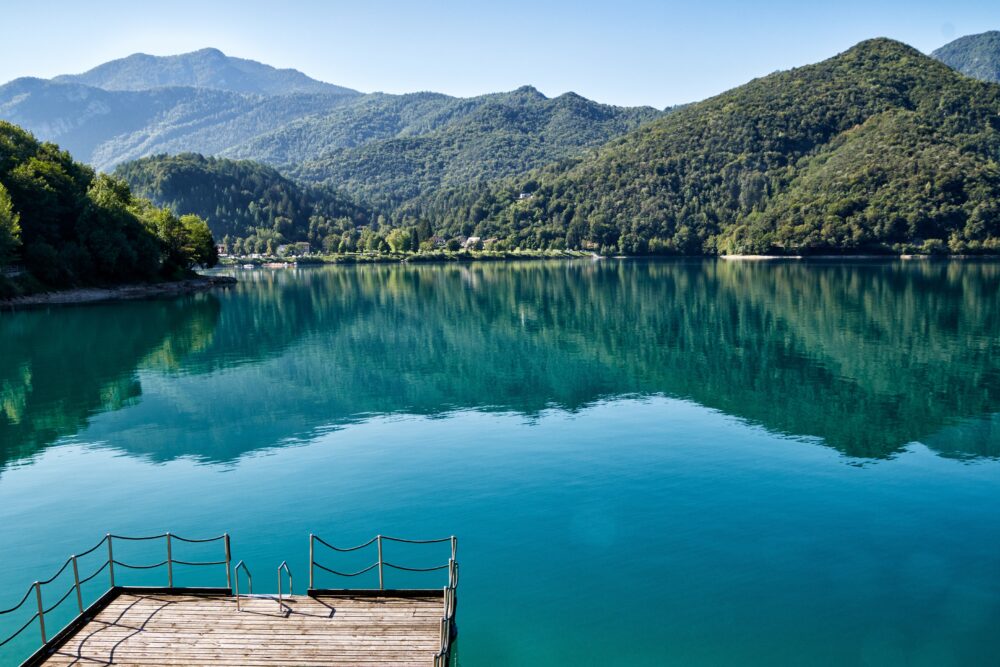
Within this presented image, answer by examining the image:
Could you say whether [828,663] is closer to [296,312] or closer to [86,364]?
[86,364]

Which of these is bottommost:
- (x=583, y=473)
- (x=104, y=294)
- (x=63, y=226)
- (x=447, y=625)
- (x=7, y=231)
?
(x=583, y=473)

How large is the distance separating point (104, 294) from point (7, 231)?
15499 mm

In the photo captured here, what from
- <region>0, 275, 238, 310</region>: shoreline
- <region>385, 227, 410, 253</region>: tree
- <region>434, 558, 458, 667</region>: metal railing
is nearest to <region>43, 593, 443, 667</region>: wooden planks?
<region>434, 558, 458, 667</region>: metal railing

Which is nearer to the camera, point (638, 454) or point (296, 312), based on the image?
point (638, 454)

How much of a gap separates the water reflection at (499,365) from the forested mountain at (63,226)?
10.8 meters

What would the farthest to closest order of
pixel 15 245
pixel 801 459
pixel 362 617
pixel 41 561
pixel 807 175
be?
pixel 807 175, pixel 15 245, pixel 801 459, pixel 41 561, pixel 362 617

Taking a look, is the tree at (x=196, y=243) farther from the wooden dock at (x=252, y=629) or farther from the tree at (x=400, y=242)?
the wooden dock at (x=252, y=629)

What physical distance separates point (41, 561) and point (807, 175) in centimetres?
18884

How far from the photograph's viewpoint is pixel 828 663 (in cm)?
1186

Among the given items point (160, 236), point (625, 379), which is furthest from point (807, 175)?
point (625, 379)

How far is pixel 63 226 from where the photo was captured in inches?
3300

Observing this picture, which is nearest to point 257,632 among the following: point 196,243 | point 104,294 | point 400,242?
point 104,294

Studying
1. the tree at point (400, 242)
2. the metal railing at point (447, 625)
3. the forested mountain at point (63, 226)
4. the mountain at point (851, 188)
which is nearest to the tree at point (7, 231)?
the forested mountain at point (63, 226)

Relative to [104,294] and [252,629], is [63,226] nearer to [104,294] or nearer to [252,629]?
[104,294]
